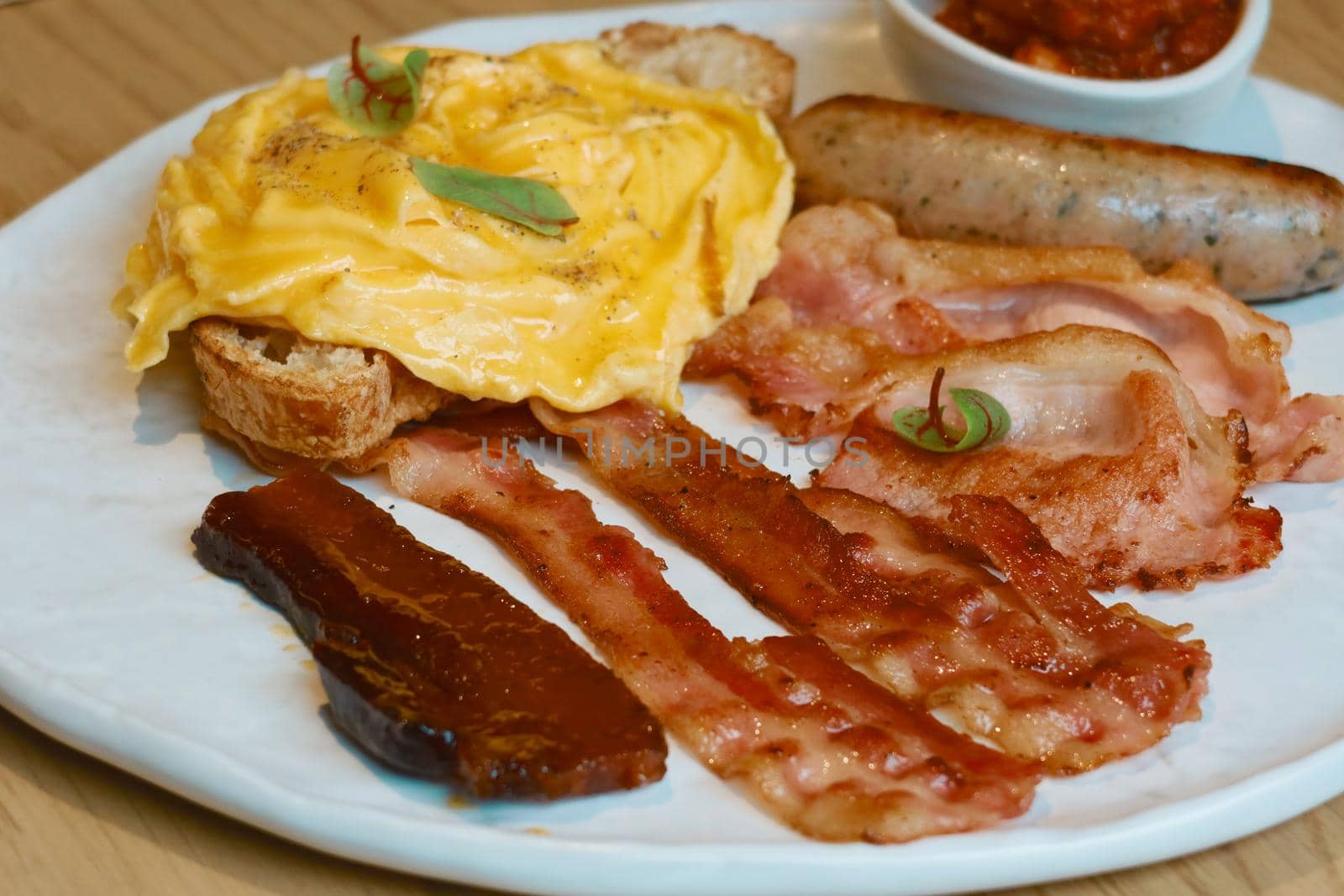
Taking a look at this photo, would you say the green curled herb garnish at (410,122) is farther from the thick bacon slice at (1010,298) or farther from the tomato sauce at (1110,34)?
the tomato sauce at (1110,34)

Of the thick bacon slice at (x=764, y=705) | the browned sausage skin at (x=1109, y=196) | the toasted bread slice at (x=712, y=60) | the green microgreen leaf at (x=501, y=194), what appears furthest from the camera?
the toasted bread slice at (x=712, y=60)

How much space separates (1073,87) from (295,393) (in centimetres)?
255

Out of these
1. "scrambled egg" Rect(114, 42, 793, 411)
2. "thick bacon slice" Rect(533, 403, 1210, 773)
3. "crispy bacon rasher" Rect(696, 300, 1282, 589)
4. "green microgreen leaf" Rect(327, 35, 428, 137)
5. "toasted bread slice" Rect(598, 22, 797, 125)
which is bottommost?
"crispy bacon rasher" Rect(696, 300, 1282, 589)

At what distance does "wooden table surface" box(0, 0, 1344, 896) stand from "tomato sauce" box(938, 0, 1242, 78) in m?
1.48

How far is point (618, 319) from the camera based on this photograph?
11.8 ft

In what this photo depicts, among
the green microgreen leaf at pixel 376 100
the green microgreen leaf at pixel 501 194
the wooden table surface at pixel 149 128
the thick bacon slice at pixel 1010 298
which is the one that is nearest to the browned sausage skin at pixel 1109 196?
the thick bacon slice at pixel 1010 298

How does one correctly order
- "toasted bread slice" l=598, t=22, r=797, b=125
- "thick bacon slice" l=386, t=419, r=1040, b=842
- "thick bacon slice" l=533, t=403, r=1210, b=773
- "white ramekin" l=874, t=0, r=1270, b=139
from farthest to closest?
"toasted bread slice" l=598, t=22, r=797, b=125 → "white ramekin" l=874, t=0, r=1270, b=139 → "thick bacon slice" l=533, t=403, r=1210, b=773 → "thick bacon slice" l=386, t=419, r=1040, b=842

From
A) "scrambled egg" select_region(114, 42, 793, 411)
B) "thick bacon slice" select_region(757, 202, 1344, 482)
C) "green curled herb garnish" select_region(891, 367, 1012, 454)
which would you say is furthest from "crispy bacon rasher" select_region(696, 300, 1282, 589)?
"scrambled egg" select_region(114, 42, 793, 411)

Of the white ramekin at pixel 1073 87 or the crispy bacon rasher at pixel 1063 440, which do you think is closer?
the crispy bacon rasher at pixel 1063 440

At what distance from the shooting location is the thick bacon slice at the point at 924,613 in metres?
2.75

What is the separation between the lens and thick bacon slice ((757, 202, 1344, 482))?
12.4ft

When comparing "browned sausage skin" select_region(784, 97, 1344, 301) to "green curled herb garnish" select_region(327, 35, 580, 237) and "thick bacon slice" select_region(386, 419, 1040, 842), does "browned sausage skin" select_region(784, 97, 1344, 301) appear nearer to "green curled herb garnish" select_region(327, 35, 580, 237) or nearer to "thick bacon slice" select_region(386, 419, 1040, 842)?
"green curled herb garnish" select_region(327, 35, 580, 237)

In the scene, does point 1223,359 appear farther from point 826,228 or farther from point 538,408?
point 538,408

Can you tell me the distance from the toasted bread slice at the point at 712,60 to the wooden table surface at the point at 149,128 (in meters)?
1.26
